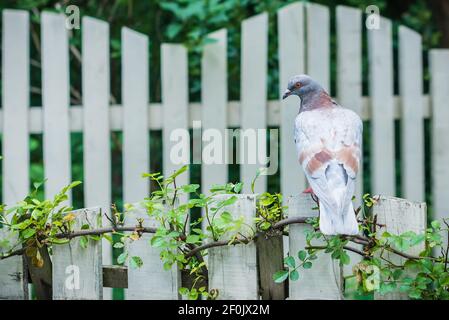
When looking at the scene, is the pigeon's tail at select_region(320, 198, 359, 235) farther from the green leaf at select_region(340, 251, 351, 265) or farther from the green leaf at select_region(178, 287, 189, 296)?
the green leaf at select_region(178, 287, 189, 296)

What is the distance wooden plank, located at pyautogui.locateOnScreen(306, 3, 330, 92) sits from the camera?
2.70 m

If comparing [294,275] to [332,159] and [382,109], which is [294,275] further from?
[382,109]

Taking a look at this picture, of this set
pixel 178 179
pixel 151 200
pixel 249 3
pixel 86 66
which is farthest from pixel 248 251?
pixel 249 3

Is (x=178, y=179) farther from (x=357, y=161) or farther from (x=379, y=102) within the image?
(x=357, y=161)

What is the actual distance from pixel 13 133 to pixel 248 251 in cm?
159

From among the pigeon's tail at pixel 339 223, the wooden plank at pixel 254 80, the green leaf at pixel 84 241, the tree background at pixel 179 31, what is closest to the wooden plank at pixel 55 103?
the tree background at pixel 179 31

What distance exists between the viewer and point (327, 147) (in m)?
1.26

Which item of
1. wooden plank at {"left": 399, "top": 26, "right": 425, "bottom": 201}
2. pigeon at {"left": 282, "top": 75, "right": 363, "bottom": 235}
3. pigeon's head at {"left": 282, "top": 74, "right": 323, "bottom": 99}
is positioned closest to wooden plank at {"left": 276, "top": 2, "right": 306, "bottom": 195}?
wooden plank at {"left": 399, "top": 26, "right": 425, "bottom": 201}

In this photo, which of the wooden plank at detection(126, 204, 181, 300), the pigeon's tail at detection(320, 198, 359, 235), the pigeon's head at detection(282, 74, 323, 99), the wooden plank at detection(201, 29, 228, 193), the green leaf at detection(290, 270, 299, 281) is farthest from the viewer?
the wooden plank at detection(201, 29, 228, 193)

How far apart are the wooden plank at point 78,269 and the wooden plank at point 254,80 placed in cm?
125

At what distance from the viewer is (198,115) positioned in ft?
8.82

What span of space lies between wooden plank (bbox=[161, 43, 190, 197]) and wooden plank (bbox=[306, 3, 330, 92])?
0.45m

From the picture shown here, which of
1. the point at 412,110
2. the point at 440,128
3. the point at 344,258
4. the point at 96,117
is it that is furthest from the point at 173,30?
the point at 344,258

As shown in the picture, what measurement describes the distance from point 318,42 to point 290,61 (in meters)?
0.12
